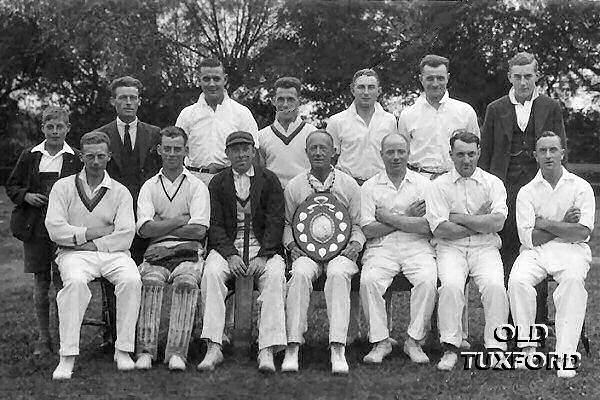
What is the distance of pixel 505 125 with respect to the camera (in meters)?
6.34

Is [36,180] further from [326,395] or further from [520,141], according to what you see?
[520,141]

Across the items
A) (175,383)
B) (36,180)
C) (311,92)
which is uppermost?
(311,92)

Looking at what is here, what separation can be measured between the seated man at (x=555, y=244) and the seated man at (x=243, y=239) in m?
1.79

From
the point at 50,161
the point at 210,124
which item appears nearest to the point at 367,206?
the point at 210,124

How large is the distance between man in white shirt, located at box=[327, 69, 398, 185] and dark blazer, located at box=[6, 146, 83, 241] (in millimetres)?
2262

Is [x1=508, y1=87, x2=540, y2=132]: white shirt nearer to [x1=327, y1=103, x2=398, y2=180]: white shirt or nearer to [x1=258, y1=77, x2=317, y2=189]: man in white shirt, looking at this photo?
[x1=327, y1=103, x2=398, y2=180]: white shirt

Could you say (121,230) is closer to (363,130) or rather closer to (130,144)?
(130,144)

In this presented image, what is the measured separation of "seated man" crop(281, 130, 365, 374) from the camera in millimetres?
5633

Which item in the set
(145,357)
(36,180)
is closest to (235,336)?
(145,357)

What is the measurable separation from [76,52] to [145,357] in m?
20.6

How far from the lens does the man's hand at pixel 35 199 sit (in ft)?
19.8

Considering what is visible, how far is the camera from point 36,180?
20.3 feet

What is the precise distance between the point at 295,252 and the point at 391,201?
0.87 metres

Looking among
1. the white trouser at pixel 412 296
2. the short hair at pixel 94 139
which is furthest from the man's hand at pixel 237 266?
the short hair at pixel 94 139
